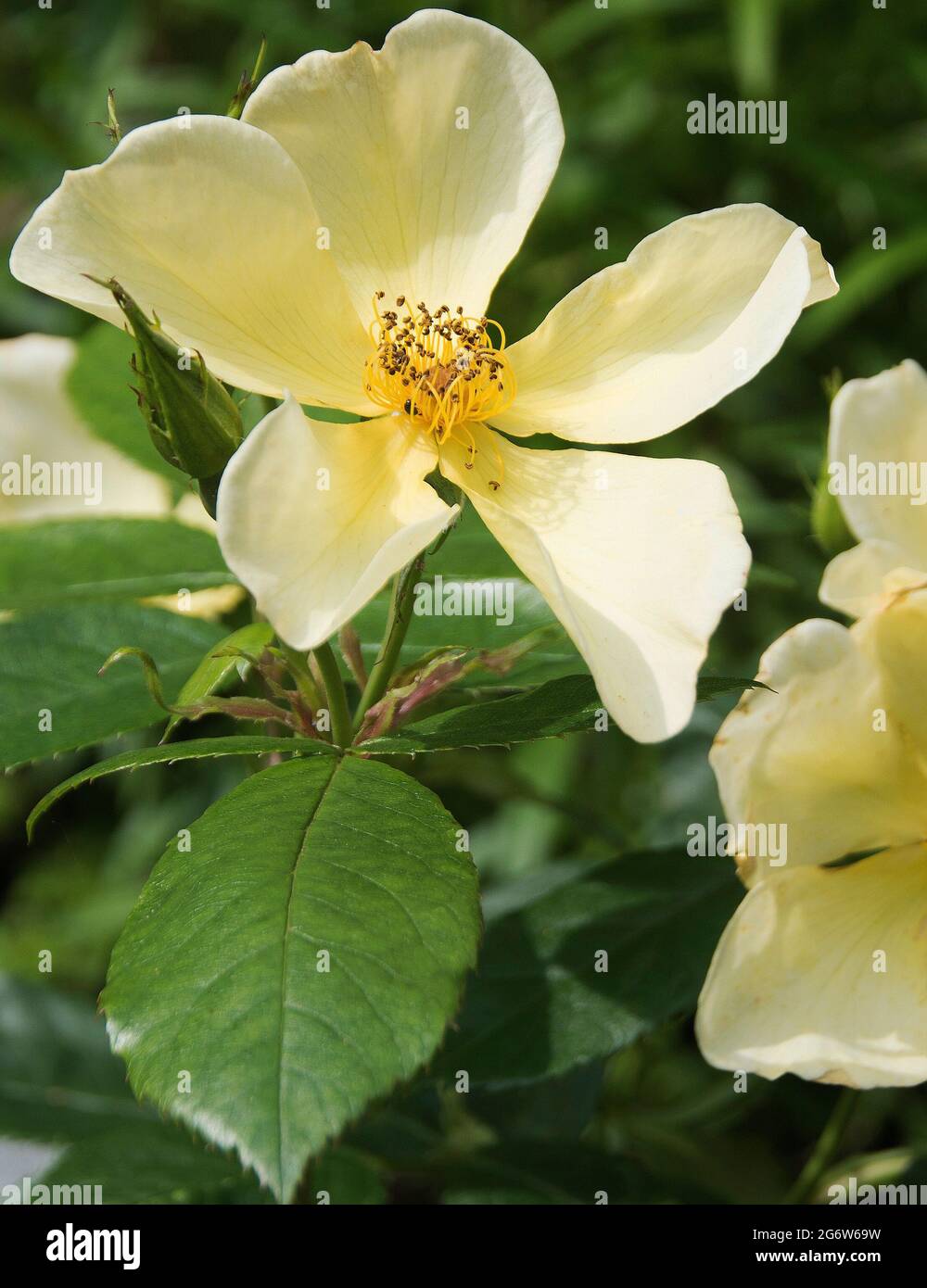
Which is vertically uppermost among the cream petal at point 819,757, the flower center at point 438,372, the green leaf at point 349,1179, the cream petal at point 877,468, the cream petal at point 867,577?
the flower center at point 438,372

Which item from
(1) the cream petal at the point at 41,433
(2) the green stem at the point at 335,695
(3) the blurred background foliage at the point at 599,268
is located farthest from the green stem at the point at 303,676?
(1) the cream petal at the point at 41,433

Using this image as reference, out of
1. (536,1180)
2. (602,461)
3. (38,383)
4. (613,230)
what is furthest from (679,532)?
(613,230)

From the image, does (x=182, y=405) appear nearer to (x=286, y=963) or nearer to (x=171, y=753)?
(x=171, y=753)

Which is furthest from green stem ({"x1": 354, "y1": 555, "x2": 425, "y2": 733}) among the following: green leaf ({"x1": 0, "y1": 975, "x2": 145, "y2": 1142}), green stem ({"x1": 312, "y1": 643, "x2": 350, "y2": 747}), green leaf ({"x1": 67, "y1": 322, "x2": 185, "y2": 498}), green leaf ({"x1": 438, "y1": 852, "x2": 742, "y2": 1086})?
green leaf ({"x1": 0, "y1": 975, "x2": 145, "y2": 1142})

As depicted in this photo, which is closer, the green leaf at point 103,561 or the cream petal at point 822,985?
the cream petal at point 822,985

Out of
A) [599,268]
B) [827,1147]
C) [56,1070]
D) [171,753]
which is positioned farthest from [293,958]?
[599,268]

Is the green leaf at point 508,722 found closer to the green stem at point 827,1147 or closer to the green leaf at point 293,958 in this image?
the green leaf at point 293,958

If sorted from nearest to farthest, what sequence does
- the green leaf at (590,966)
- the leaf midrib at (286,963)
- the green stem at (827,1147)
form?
the leaf midrib at (286,963) → the green leaf at (590,966) → the green stem at (827,1147)
